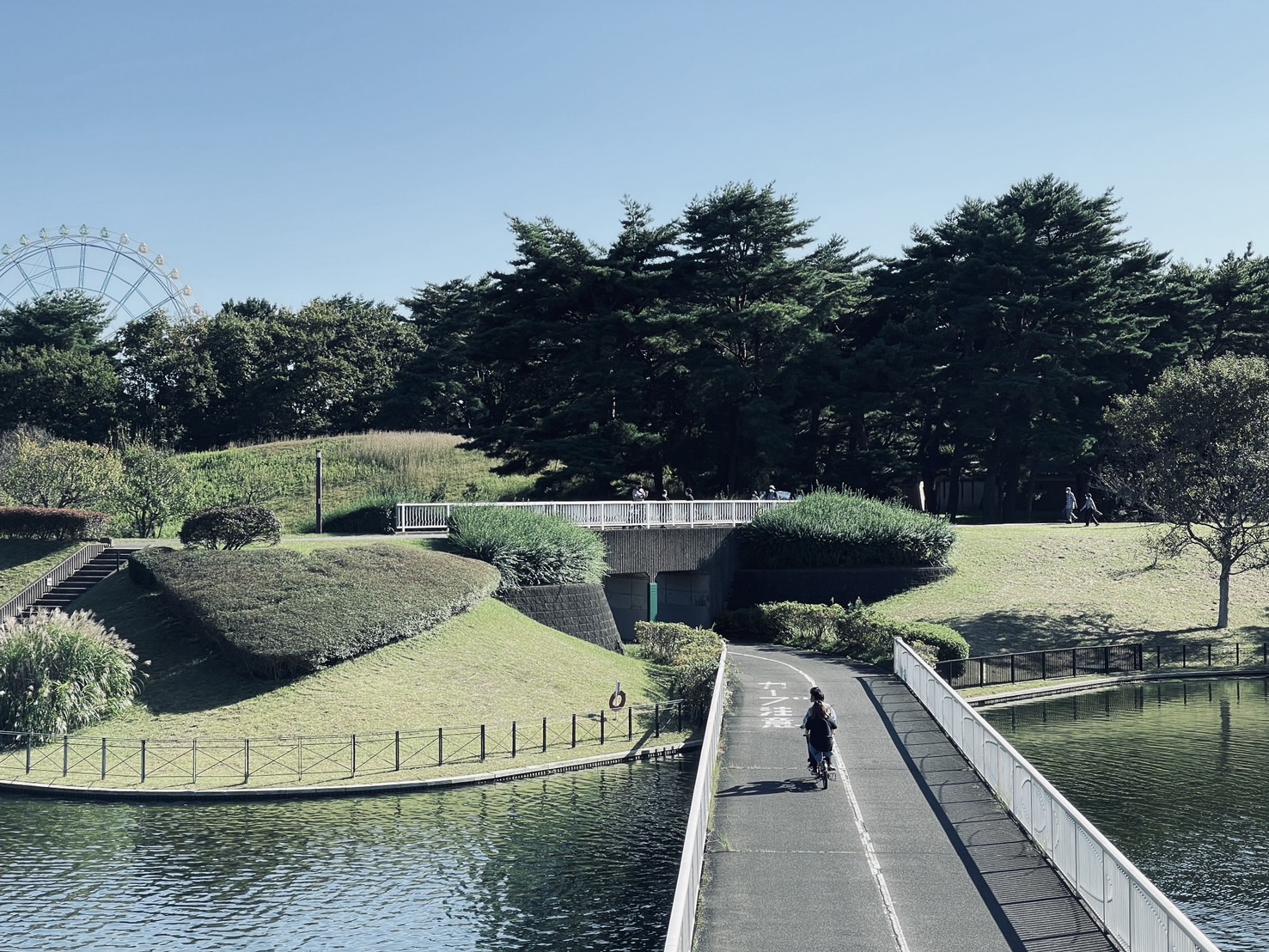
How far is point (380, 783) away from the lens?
26.7m

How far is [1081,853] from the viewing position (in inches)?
619

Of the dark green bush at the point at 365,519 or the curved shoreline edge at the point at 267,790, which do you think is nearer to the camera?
the curved shoreline edge at the point at 267,790

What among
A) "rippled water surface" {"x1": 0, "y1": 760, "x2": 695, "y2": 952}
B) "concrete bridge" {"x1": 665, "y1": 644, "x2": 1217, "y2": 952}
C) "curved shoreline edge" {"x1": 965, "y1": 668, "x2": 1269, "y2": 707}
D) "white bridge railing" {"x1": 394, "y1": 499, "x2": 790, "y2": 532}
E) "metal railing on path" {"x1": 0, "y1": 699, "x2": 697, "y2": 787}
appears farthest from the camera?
"white bridge railing" {"x1": 394, "y1": 499, "x2": 790, "y2": 532}

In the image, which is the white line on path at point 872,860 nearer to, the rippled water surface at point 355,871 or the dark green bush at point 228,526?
the rippled water surface at point 355,871

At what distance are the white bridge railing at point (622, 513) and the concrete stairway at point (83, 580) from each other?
9323 mm

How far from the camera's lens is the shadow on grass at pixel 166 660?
31.4m

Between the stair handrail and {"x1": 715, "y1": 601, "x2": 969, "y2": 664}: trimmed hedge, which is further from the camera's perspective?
{"x1": 715, "y1": 601, "x2": 969, "y2": 664}: trimmed hedge

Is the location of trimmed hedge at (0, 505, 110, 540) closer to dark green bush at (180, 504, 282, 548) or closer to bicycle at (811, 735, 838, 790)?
dark green bush at (180, 504, 282, 548)

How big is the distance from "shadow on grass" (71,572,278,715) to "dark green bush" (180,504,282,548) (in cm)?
229

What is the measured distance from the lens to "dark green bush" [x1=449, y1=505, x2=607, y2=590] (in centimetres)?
4078

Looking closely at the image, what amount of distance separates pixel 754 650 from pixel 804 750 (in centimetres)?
1933

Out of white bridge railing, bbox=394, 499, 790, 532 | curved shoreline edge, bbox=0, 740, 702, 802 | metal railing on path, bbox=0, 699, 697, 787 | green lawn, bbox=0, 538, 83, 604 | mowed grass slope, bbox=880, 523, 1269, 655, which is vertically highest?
white bridge railing, bbox=394, 499, 790, 532

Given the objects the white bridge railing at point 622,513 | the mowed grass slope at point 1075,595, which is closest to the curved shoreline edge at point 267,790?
the white bridge railing at point 622,513

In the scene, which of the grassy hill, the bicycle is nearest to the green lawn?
the bicycle
